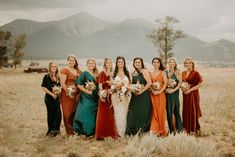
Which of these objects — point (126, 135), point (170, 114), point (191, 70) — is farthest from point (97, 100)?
point (191, 70)

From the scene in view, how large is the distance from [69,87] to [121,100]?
1569 millimetres

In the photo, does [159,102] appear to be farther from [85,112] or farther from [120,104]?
[85,112]

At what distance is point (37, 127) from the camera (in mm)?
12898

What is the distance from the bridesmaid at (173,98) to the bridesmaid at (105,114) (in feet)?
5.39

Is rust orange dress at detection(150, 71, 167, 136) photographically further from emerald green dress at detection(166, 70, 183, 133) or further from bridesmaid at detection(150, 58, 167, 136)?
emerald green dress at detection(166, 70, 183, 133)

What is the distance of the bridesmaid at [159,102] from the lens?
33.8 ft

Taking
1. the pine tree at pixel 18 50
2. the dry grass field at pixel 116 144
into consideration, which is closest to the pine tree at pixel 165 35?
the dry grass field at pixel 116 144

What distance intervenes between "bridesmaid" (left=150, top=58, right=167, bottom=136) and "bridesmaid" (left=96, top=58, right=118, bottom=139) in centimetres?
113

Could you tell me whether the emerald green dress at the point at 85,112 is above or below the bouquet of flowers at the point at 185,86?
below

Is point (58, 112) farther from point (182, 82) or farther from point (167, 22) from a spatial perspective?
point (167, 22)

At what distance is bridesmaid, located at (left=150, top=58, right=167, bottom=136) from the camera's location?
10297 mm

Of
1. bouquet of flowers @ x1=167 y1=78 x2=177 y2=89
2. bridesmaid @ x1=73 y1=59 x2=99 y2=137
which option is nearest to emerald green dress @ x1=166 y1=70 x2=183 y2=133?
bouquet of flowers @ x1=167 y1=78 x2=177 y2=89

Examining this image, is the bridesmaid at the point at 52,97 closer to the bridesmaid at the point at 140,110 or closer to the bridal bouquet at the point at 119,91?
the bridal bouquet at the point at 119,91

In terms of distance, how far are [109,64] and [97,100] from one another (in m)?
1.21
